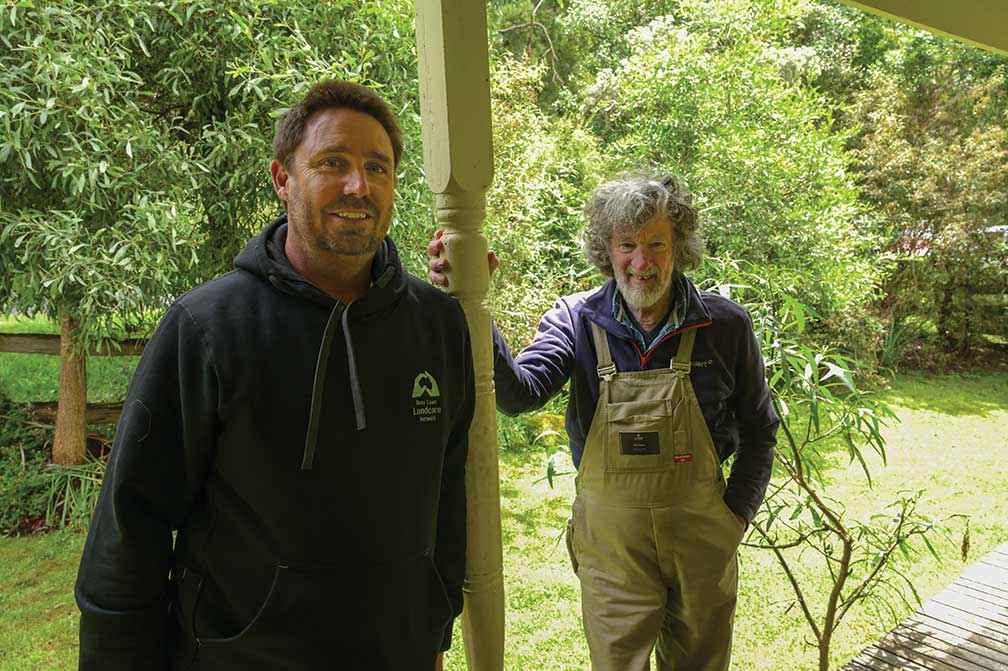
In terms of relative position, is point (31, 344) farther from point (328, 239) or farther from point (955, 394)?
point (955, 394)

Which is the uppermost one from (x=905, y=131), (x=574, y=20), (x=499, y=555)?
(x=574, y=20)

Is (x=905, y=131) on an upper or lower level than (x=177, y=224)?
upper

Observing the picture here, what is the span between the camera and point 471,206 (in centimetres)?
140

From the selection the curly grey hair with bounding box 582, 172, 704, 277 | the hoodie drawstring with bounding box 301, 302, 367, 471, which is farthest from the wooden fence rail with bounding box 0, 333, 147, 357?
the hoodie drawstring with bounding box 301, 302, 367, 471

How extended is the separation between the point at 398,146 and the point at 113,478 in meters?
0.68

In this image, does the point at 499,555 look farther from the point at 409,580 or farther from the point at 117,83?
the point at 117,83

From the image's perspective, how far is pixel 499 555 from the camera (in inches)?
58.0

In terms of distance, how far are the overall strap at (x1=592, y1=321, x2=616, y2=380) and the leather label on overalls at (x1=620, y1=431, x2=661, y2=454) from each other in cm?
14

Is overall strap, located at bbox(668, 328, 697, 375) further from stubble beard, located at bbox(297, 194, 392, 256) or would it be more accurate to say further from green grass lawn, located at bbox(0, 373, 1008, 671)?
green grass lawn, located at bbox(0, 373, 1008, 671)

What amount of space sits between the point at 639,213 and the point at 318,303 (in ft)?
2.73

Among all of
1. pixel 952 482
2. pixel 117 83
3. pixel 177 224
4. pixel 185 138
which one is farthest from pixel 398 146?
pixel 952 482

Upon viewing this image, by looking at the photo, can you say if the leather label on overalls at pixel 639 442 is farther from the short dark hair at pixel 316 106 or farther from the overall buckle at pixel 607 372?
the short dark hair at pixel 316 106

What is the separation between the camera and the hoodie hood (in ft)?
3.58

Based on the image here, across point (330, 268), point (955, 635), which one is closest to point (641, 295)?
point (330, 268)
